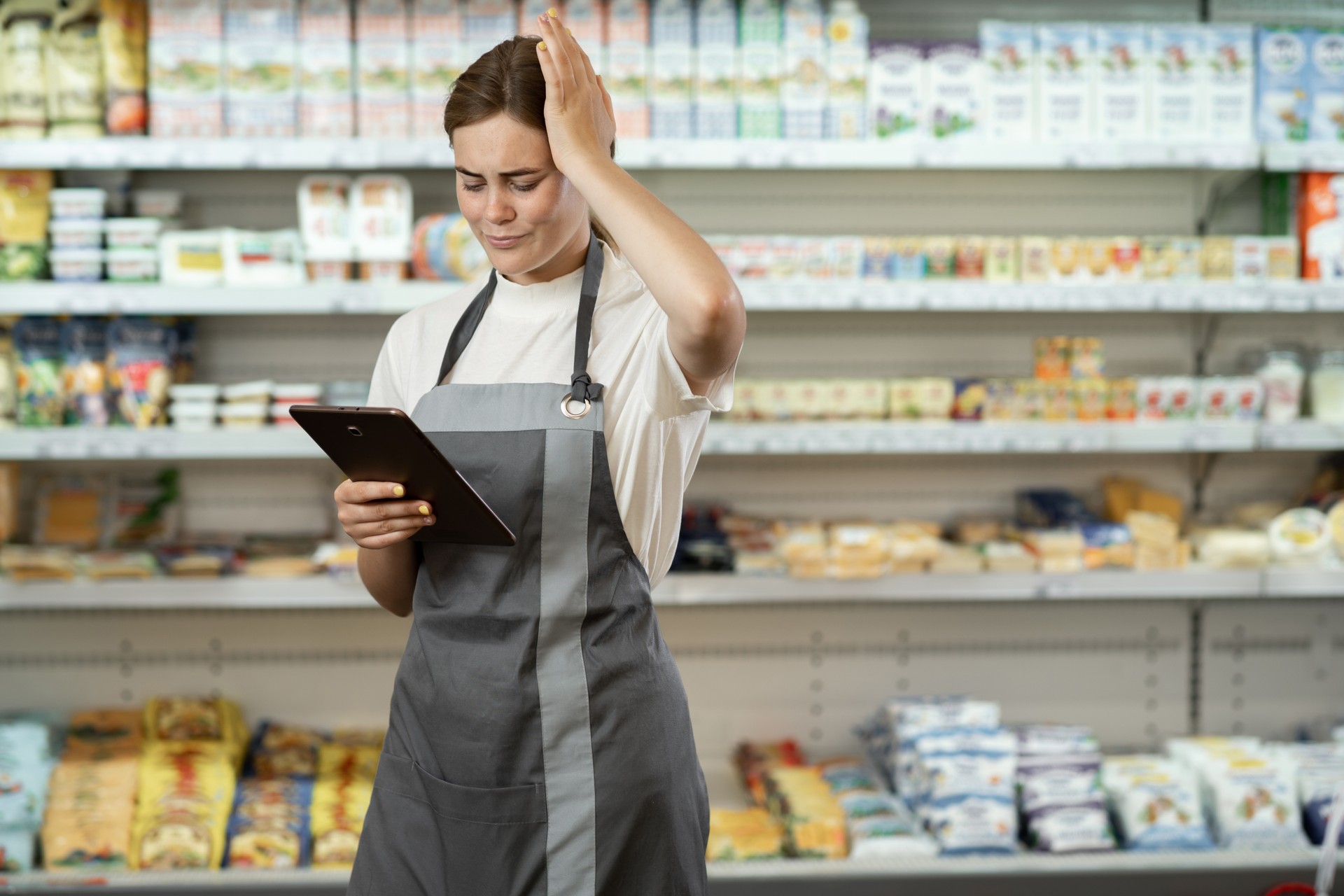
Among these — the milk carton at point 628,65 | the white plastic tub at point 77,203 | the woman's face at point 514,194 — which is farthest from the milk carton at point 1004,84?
the white plastic tub at point 77,203

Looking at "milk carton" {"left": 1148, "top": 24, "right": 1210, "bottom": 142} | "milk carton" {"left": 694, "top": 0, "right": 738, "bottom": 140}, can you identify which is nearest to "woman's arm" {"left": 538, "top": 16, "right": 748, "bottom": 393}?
"milk carton" {"left": 694, "top": 0, "right": 738, "bottom": 140}

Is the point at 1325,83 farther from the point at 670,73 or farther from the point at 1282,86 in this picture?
the point at 670,73

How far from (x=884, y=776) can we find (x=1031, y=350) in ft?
4.41

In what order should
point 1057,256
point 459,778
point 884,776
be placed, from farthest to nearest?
→ point 884,776
point 1057,256
point 459,778

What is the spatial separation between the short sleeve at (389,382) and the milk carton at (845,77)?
173 centimetres

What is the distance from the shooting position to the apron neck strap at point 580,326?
1428 mm

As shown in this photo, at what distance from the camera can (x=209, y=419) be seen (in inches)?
116

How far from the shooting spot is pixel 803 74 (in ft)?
9.64

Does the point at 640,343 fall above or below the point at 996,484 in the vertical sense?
above

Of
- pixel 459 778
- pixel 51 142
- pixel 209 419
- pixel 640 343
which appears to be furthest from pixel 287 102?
pixel 459 778

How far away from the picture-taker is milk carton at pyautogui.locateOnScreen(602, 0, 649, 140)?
2.91 metres

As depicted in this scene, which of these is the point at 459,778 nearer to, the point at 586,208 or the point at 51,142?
the point at 586,208

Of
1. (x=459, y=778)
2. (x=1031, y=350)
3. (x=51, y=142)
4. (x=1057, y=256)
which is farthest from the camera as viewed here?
(x=1031, y=350)

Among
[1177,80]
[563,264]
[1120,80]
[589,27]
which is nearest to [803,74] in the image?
[589,27]
